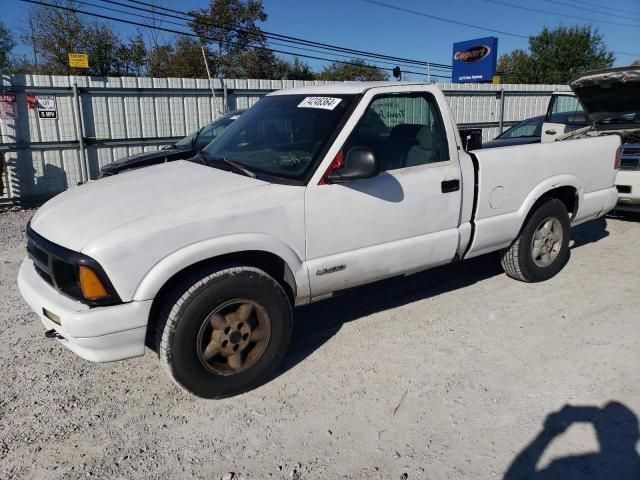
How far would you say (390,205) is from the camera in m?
3.76

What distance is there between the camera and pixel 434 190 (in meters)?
4.00

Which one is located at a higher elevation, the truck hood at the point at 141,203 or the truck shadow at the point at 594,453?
the truck hood at the point at 141,203

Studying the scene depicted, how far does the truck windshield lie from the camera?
141 inches

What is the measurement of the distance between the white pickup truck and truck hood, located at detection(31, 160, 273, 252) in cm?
1

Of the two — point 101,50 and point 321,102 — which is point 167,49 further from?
point 321,102

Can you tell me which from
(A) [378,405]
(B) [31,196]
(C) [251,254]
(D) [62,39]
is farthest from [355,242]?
(D) [62,39]

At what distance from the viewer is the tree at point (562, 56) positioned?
41.2 metres

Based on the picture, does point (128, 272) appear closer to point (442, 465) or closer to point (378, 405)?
point (378, 405)

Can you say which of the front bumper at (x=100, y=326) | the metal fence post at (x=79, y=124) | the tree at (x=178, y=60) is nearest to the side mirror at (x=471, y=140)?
the front bumper at (x=100, y=326)

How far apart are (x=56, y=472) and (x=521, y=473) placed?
2.40 meters

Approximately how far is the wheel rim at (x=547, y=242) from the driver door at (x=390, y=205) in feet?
4.31

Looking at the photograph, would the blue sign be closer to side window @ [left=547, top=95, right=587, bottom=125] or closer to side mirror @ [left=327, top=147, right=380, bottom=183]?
side window @ [left=547, top=95, right=587, bottom=125]

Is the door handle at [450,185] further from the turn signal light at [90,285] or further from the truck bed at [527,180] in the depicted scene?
the turn signal light at [90,285]

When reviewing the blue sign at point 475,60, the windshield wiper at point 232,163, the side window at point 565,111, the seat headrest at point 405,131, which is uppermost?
the blue sign at point 475,60
